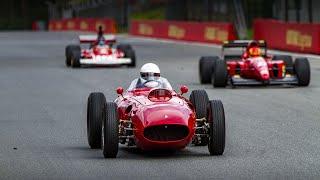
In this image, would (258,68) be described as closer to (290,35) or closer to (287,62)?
(287,62)

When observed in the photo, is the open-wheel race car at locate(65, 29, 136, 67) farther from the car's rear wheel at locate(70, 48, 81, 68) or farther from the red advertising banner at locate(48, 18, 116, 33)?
the red advertising banner at locate(48, 18, 116, 33)

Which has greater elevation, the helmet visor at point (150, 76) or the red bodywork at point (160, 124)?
the helmet visor at point (150, 76)

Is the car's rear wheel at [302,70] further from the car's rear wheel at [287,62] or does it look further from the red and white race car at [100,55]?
the red and white race car at [100,55]

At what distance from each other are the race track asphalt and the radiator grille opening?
0.26 metres

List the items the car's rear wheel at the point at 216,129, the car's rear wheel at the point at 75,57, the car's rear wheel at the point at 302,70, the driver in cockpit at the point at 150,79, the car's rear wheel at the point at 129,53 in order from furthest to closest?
the car's rear wheel at the point at 129,53 < the car's rear wheel at the point at 75,57 < the car's rear wheel at the point at 302,70 < the driver in cockpit at the point at 150,79 < the car's rear wheel at the point at 216,129

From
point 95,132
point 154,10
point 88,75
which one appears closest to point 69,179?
point 95,132

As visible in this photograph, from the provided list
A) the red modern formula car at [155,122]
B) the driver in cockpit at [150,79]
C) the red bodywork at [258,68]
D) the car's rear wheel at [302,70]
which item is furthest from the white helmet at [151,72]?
the car's rear wheel at [302,70]

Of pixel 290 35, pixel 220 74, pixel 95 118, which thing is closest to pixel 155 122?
pixel 95 118

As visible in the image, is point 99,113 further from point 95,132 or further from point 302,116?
point 302,116

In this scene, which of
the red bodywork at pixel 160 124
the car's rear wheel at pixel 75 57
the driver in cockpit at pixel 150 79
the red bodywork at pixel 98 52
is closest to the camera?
the red bodywork at pixel 160 124

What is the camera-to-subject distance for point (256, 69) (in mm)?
21156

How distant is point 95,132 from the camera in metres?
11.6

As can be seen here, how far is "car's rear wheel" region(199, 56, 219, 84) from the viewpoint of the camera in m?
22.2

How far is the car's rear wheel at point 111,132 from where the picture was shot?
424 inches
